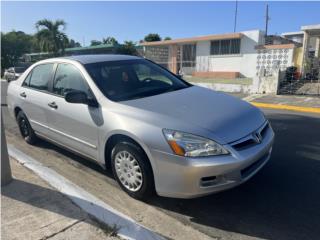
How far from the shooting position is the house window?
67.4 ft

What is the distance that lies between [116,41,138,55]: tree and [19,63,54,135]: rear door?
27.2 metres

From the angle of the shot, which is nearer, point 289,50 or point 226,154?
point 226,154

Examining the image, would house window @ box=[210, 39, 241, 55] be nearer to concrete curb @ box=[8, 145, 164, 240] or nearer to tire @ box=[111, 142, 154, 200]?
concrete curb @ box=[8, 145, 164, 240]

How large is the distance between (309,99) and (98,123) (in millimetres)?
10211

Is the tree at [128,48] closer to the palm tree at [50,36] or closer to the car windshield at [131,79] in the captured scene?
the palm tree at [50,36]

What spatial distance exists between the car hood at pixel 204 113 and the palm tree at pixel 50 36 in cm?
3008

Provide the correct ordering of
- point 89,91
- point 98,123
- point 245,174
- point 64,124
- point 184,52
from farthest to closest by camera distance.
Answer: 1. point 184,52
2. point 64,124
3. point 89,91
4. point 98,123
5. point 245,174

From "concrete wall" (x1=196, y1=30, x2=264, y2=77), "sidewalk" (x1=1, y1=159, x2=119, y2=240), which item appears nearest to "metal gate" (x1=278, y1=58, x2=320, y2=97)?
"concrete wall" (x1=196, y1=30, x2=264, y2=77)

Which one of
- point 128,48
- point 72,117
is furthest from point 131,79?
point 128,48

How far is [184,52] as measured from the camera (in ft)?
79.4

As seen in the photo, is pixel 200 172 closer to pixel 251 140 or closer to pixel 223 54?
pixel 251 140

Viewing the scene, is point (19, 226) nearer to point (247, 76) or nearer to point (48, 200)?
point (48, 200)

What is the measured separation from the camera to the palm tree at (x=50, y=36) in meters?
30.6

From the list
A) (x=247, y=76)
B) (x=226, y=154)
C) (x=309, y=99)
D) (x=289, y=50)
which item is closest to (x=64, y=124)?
(x=226, y=154)
